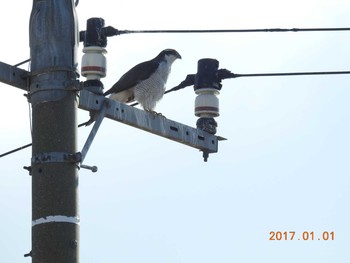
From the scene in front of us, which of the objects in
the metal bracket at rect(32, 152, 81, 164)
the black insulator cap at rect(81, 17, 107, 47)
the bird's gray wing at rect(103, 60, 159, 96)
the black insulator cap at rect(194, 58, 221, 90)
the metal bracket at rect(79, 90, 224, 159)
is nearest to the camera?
the metal bracket at rect(32, 152, 81, 164)

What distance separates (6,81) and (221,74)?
2.95 metres

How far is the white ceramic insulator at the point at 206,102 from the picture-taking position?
8.39 metres

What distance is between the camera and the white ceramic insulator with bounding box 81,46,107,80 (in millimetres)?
7188

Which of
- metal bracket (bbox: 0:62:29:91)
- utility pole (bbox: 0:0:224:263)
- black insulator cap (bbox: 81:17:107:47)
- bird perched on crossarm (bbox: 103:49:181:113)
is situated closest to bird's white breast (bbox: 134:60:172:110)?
bird perched on crossarm (bbox: 103:49:181:113)

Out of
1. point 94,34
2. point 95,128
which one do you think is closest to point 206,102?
point 94,34

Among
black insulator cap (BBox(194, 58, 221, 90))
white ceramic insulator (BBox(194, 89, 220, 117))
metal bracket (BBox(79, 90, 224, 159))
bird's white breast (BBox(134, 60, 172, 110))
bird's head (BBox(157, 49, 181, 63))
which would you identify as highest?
bird's head (BBox(157, 49, 181, 63))

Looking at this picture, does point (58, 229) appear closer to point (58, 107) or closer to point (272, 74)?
point (58, 107)

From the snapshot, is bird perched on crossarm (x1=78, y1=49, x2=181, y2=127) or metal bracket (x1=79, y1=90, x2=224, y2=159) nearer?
metal bracket (x1=79, y1=90, x2=224, y2=159)

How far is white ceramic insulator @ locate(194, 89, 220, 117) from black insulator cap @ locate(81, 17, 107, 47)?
124 centimetres

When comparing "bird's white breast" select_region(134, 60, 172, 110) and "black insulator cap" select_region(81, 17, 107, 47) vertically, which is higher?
"bird's white breast" select_region(134, 60, 172, 110)

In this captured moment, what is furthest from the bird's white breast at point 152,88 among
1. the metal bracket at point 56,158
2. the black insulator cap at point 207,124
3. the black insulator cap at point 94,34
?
the metal bracket at point 56,158

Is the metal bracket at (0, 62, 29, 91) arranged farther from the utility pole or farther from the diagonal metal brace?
the diagonal metal brace

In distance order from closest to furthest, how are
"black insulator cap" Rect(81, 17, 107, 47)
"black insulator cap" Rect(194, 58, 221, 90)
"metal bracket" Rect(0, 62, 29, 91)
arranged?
"metal bracket" Rect(0, 62, 29, 91)
"black insulator cap" Rect(81, 17, 107, 47)
"black insulator cap" Rect(194, 58, 221, 90)

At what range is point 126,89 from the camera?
1044cm
